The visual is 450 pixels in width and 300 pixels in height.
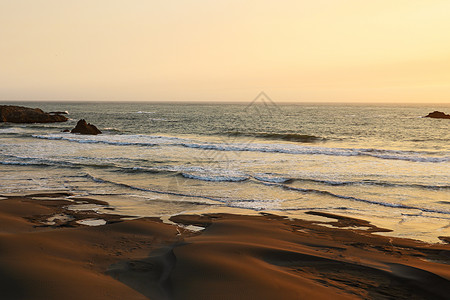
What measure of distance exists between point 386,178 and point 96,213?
13.6 m

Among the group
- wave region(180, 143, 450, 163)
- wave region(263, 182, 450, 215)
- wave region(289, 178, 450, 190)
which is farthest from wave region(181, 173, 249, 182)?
wave region(180, 143, 450, 163)

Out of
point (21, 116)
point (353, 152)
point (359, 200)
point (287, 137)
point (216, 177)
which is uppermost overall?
point (21, 116)

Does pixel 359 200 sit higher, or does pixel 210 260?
pixel 210 260

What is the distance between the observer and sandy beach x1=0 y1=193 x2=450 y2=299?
5.74 metres

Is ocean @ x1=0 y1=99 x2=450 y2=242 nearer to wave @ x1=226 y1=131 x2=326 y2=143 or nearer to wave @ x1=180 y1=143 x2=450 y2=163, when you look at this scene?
wave @ x1=180 y1=143 x2=450 y2=163

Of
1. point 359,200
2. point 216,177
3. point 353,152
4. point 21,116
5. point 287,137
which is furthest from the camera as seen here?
point 21,116

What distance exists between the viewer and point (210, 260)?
22.6ft

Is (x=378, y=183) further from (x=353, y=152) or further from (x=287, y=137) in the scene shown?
(x=287, y=137)

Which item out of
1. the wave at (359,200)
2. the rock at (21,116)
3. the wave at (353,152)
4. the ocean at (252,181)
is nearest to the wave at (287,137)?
the wave at (353,152)

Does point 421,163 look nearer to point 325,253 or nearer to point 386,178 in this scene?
point 386,178

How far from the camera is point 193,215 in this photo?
1066 centimetres

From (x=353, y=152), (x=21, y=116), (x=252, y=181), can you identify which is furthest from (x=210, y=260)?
(x=21, y=116)

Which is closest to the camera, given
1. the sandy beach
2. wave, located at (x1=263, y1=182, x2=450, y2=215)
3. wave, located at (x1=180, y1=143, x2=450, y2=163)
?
the sandy beach

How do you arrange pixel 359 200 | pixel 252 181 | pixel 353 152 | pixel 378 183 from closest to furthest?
pixel 359 200, pixel 378 183, pixel 252 181, pixel 353 152
